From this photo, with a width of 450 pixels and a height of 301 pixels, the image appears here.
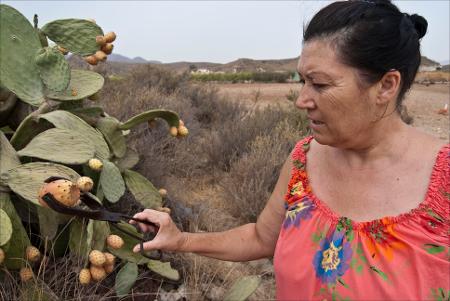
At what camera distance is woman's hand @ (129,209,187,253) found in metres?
1.47

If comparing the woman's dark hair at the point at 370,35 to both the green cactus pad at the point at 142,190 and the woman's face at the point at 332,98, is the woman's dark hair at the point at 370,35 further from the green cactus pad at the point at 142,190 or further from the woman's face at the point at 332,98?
the green cactus pad at the point at 142,190

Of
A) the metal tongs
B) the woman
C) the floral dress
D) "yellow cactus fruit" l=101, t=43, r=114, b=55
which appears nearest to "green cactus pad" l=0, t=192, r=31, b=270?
the metal tongs

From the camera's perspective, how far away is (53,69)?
2.31 metres

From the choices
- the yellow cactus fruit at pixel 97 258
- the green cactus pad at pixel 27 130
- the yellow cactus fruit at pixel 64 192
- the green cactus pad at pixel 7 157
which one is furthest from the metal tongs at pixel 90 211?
the green cactus pad at pixel 27 130

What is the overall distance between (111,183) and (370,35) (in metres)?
1.58

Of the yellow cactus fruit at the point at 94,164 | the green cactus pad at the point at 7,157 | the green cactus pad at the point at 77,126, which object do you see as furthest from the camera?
the green cactus pad at the point at 77,126

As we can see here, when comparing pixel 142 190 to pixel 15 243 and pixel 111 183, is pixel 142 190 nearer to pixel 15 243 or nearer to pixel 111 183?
pixel 111 183

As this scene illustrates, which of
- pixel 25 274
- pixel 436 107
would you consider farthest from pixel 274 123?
pixel 436 107

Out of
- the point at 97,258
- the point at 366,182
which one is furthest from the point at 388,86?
the point at 97,258

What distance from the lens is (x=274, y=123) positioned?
5.71 m

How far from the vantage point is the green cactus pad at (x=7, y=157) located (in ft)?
6.53

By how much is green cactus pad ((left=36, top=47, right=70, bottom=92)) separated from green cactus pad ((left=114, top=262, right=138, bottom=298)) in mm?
1009

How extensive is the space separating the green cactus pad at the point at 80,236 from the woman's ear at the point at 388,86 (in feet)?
4.45

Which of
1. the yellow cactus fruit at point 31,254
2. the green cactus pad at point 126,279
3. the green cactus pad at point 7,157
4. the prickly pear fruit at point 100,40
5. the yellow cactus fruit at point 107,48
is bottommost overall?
the green cactus pad at point 126,279
